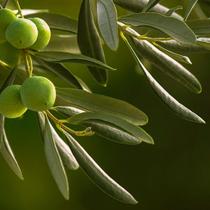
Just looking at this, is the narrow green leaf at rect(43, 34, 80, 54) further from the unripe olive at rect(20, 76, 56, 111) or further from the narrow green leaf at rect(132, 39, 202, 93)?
the unripe olive at rect(20, 76, 56, 111)

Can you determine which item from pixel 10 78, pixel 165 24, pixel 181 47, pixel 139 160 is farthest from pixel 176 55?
pixel 139 160

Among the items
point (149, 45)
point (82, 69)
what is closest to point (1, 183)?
point (82, 69)

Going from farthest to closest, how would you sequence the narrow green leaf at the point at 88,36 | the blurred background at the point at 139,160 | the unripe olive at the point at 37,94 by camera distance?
the blurred background at the point at 139,160 → the narrow green leaf at the point at 88,36 → the unripe olive at the point at 37,94

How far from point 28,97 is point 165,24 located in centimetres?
21

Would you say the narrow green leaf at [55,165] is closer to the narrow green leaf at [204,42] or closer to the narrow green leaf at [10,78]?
the narrow green leaf at [10,78]

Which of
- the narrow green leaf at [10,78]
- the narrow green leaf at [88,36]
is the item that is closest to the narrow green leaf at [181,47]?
Result: the narrow green leaf at [88,36]

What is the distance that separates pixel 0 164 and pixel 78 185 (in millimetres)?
595

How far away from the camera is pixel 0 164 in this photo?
2779 mm

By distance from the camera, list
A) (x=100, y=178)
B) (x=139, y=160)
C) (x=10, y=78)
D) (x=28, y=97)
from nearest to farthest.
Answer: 1. (x=28, y=97)
2. (x=10, y=78)
3. (x=100, y=178)
4. (x=139, y=160)

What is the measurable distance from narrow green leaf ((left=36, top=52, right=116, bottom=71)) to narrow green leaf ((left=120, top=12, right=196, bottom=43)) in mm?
78

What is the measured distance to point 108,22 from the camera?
44.3 inches

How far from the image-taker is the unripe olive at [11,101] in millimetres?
1096

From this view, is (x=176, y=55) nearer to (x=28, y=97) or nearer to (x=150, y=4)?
(x=150, y=4)

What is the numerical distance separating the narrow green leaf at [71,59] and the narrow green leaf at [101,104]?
0.04 meters
